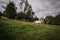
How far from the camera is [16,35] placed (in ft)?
16.5

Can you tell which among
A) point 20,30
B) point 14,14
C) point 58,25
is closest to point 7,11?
point 14,14

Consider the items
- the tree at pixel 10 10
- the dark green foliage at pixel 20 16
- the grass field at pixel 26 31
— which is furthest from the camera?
the tree at pixel 10 10

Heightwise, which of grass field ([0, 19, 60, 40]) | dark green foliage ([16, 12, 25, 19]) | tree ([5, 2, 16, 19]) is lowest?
grass field ([0, 19, 60, 40])

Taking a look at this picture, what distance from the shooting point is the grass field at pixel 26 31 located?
5.01 metres

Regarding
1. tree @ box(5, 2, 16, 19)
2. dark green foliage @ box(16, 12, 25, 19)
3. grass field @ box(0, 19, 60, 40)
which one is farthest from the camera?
tree @ box(5, 2, 16, 19)

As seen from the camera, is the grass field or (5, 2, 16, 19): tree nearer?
the grass field

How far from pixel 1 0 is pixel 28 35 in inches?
67.7

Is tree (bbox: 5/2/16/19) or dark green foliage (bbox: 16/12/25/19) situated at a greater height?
tree (bbox: 5/2/16/19)

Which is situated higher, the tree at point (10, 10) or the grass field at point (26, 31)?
the tree at point (10, 10)

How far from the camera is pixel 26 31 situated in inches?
208

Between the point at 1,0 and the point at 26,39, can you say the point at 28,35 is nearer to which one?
the point at 26,39

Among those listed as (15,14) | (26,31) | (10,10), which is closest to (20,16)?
(15,14)

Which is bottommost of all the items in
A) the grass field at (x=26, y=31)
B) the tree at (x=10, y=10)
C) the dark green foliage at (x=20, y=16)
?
the grass field at (x=26, y=31)

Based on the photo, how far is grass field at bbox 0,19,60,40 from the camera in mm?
5005
